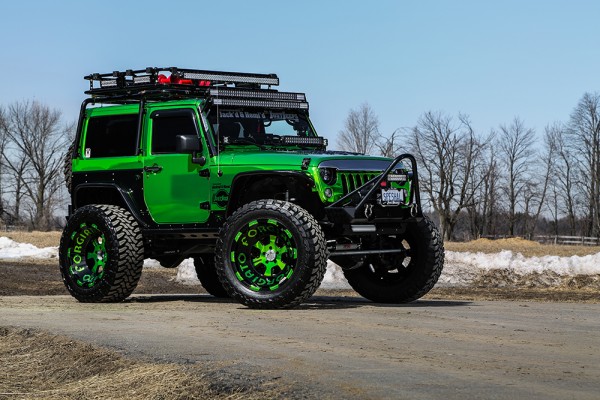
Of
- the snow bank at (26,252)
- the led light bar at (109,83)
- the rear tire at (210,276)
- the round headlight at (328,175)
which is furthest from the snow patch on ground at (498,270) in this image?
the snow bank at (26,252)

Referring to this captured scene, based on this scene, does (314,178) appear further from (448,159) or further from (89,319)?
(448,159)

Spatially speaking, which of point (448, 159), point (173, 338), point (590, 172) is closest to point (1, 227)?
point (448, 159)

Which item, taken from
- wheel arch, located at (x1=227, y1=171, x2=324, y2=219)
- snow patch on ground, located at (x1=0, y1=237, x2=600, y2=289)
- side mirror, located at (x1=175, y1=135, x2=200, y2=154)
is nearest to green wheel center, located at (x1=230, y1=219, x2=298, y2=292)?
wheel arch, located at (x1=227, y1=171, x2=324, y2=219)

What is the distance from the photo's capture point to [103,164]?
15695 mm

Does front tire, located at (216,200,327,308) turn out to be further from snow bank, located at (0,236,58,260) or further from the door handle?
snow bank, located at (0,236,58,260)

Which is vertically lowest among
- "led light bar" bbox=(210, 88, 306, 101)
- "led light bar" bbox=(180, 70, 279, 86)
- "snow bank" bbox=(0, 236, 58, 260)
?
"snow bank" bbox=(0, 236, 58, 260)

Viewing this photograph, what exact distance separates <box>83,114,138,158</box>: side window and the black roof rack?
16.7 inches

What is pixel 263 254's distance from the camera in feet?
44.4

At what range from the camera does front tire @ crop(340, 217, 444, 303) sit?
48.8 ft

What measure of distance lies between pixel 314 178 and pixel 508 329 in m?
3.39

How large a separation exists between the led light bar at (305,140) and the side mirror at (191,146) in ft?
4.21

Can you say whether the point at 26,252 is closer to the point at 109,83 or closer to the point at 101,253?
the point at 109,83

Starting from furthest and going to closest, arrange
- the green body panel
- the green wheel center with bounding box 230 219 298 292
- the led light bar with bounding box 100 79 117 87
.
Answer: the led light bar with bounding box 100 79 117 87 < the green body panel < the green wheel center with bounding box 230 219 298 292

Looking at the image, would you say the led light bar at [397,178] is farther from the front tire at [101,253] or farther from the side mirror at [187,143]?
the front tire at [101,253]
